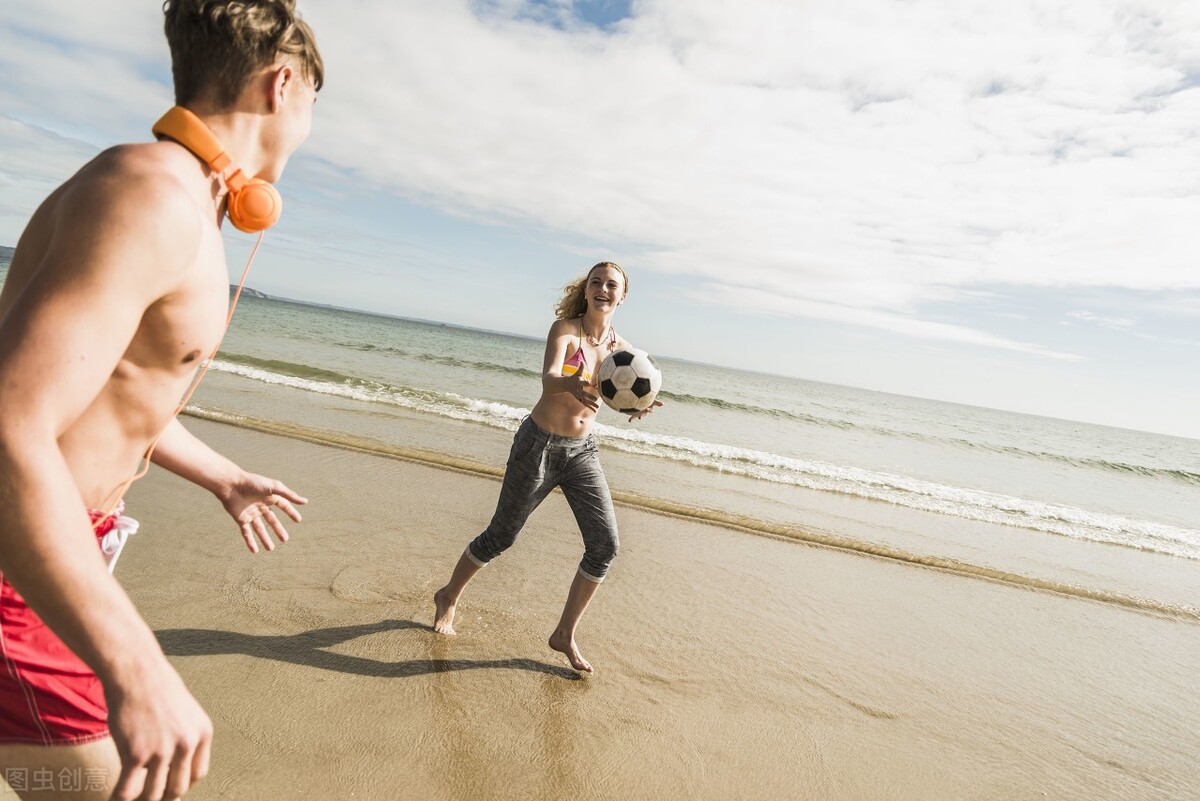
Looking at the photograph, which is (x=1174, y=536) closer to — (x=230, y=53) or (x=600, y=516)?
(x=600, y=516)

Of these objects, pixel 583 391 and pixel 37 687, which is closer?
pixel 37 687

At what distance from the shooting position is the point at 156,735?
95 cm

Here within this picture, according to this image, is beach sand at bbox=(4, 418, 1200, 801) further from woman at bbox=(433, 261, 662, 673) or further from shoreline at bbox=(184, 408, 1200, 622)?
shoreline at bbox=(184, 408, 1200, 622)

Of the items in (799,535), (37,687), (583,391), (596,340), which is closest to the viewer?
(37,687)

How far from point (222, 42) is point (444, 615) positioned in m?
3.49

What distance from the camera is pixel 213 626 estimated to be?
3.80m

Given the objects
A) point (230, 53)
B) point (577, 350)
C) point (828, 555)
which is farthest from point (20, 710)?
point (828, 555)

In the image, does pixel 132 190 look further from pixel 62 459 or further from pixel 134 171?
pixel 62 459

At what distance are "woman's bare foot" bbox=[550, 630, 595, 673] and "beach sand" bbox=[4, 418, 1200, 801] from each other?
7cm

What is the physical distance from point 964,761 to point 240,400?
1045 centimetres

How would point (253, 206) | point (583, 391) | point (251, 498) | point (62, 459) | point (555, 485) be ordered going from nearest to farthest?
point (62, 459) → point (253, 206) → point (251, 498) → point (583, 391) → point (555, 485)

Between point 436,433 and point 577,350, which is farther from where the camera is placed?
point 436,433

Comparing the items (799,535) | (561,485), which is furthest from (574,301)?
(799,535)

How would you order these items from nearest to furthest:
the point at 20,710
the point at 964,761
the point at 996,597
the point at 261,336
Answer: the point at 20,710 → the point at 964,761 → the point at 996,597 → the point at 261,336
